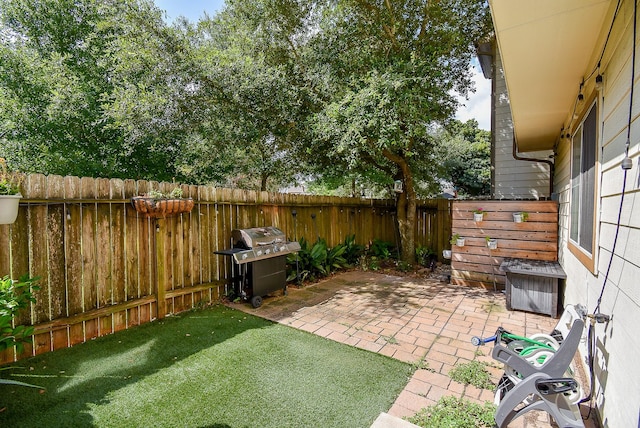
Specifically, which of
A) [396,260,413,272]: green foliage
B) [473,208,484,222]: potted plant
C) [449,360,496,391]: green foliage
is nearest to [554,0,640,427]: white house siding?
[449,360,496,391]: green foliage

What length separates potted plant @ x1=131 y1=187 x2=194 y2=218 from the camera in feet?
11.4

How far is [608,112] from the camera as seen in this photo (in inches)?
84.0

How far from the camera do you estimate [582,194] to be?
10.2ft

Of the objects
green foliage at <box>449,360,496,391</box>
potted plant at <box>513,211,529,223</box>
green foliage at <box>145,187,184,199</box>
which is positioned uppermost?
green foliage at <box>145,187,184,199</box>

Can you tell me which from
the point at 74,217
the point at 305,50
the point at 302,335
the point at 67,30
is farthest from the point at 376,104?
the point at 67,30

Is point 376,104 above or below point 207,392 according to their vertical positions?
above

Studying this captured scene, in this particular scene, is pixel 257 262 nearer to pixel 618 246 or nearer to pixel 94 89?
pixel 618 246

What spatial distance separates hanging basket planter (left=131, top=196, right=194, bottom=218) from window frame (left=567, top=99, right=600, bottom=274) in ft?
13.6

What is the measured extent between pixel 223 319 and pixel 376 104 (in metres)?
4.09

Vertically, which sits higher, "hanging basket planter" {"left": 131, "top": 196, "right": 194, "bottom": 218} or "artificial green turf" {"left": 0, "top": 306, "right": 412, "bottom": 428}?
"hanging basket planter" {"left": 131, "top": 196, "right": 194, "bottom": 218}

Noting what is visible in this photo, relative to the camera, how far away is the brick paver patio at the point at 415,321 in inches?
95.3

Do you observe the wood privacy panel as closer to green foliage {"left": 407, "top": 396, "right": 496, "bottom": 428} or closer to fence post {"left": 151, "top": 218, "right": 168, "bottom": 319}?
green foliage {"left": 407, "top": 396, "right": 496, "bottom": 428}

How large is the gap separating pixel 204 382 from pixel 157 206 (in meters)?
2.06

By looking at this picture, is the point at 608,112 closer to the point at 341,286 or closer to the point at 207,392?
the point at 207,392
